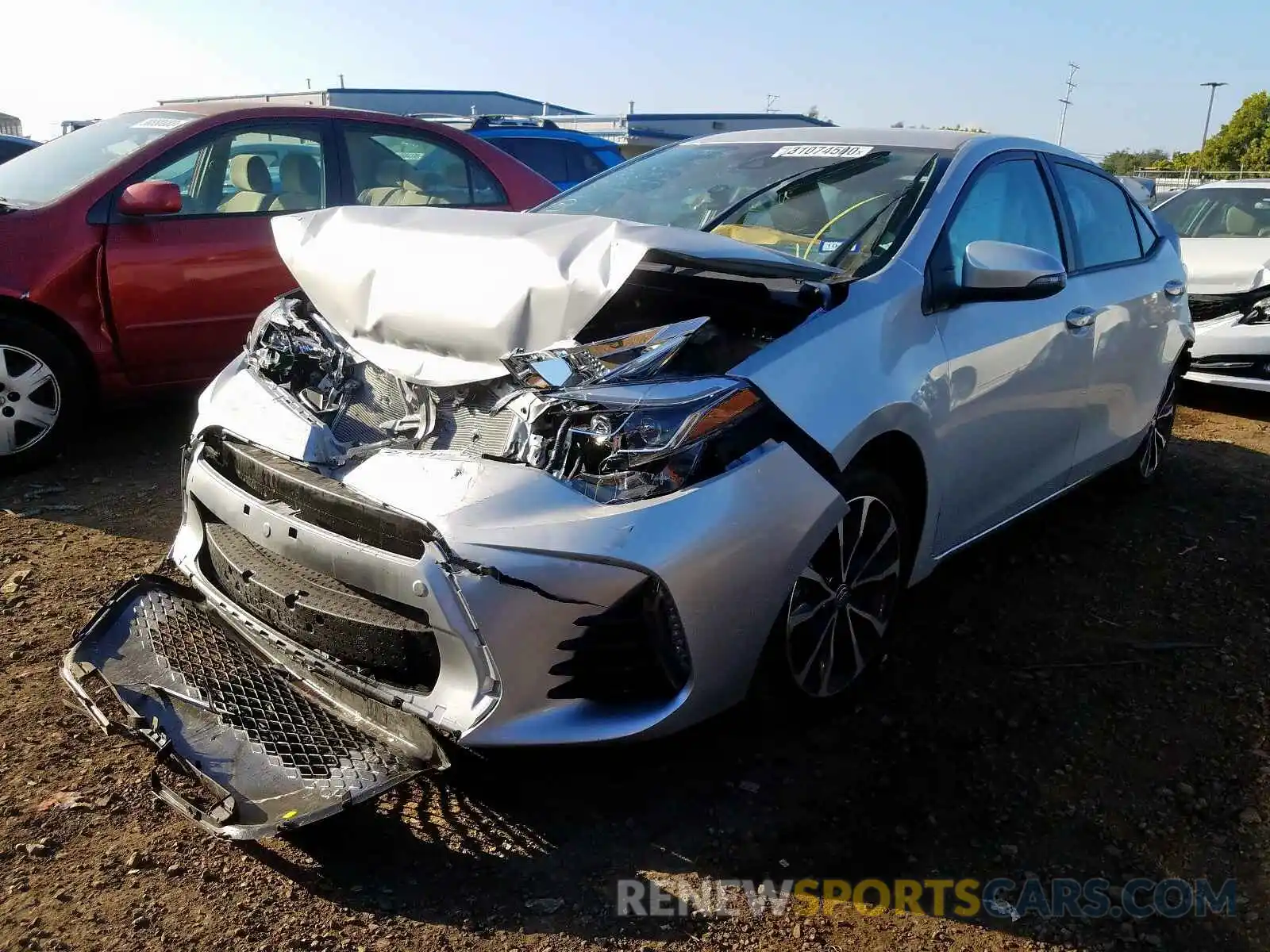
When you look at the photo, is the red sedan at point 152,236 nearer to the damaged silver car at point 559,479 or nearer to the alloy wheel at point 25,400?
the alloy wheel at point 25,400

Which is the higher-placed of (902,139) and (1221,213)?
(902,139)

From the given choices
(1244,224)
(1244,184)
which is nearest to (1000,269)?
(1244,224)

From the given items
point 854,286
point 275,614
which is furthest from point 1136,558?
point 275,614

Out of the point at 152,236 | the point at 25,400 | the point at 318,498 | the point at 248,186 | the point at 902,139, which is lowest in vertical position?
the point at 25,400

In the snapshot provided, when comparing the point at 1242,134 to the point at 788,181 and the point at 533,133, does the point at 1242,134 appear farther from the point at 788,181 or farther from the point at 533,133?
the point at 788,181

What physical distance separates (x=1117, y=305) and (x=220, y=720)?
3.55m

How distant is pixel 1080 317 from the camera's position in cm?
381

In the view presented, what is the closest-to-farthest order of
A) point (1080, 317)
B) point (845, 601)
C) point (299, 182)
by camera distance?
point (845, 601) → point (1080, 317) → point (299, 182)

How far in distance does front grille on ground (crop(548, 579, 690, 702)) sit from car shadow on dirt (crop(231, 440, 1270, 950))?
0.49 feet

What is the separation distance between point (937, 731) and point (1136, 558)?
192cm

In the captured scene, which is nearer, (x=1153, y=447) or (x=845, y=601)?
(x=845, y=601)

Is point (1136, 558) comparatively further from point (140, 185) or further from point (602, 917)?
point (140, 185)

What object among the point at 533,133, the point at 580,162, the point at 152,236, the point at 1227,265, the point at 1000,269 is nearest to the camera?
the point at 1000,269

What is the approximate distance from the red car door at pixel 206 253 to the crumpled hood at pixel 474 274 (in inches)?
90.7
